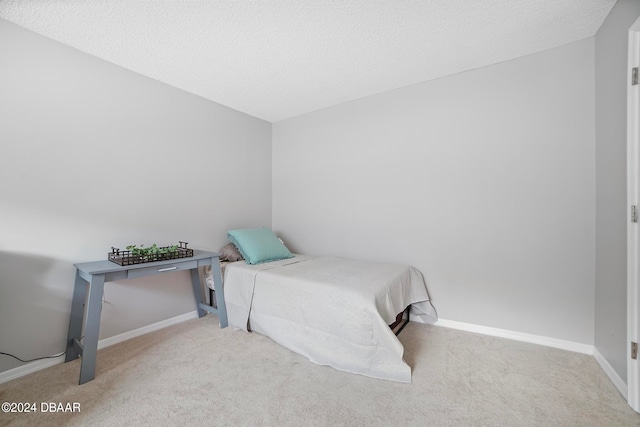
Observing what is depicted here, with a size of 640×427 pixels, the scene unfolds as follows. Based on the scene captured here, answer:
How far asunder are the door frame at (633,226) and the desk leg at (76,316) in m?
3.46

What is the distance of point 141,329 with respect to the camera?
238cm

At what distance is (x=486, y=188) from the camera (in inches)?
92.0

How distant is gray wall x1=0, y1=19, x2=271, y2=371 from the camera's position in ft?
5.90

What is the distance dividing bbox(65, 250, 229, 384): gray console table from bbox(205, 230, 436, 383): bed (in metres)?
0.24

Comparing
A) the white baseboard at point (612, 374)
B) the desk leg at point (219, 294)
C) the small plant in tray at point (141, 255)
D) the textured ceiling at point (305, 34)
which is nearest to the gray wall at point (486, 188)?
the white baseboard at point (612, 374)

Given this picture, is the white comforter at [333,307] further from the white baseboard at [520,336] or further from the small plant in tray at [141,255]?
the small plant in tray at [141,255]

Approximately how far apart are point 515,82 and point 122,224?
352cm

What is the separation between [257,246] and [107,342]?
1418 mm

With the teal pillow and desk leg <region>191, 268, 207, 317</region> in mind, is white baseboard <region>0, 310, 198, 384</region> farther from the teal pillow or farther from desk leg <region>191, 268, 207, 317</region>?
the teal pillow

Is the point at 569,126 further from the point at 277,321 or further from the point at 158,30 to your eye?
the point at 158,30

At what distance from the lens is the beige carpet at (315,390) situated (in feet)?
4.57

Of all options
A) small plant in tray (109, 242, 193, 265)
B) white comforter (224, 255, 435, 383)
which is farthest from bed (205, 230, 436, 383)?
small plant in tray (109, 242, 193, 265)

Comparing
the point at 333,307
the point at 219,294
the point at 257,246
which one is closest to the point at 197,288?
the point at 219,294

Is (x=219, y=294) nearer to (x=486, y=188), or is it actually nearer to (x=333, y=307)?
(x=333, y=307)
